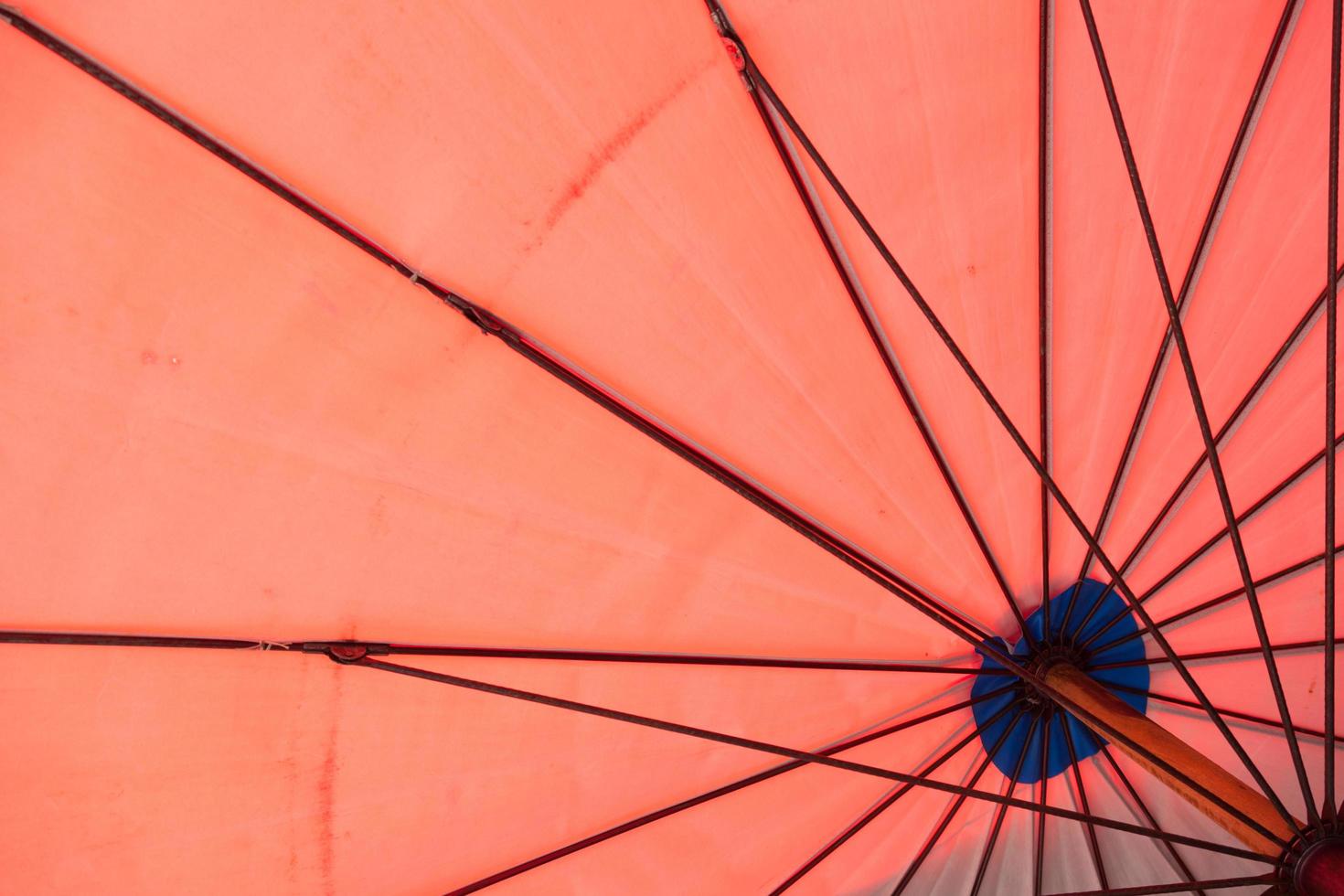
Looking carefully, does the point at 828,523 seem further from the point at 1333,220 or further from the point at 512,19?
the point at 512,19

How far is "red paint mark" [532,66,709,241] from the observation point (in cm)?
259

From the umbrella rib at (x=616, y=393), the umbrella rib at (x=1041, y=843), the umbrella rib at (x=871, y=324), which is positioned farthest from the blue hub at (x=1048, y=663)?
the umbrella rib at (x=616, y=393)

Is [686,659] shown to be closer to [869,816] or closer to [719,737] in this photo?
[719,737]

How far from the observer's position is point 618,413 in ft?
9.52

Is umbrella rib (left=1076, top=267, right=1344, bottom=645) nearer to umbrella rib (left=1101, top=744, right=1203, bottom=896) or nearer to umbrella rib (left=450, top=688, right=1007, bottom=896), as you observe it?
umbrella rib (left=450, top=688, right=1007, bottom=896)

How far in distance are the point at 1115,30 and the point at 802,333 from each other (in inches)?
58.8

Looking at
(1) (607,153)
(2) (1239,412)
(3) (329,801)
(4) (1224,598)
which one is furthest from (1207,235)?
(3) (329,801)

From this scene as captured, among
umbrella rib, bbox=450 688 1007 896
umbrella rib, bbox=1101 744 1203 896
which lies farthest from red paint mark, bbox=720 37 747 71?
umbrella rib, bbox=1101 744 1203 896

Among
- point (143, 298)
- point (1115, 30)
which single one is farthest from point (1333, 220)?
point (143, 298)

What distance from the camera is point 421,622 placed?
9.96ft

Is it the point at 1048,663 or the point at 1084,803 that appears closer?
the point at 1048,663

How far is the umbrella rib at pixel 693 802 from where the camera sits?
3.38m

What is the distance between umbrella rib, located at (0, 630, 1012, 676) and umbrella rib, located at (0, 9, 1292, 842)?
0.55 m

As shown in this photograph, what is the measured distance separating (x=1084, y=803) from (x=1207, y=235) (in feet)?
9.06
